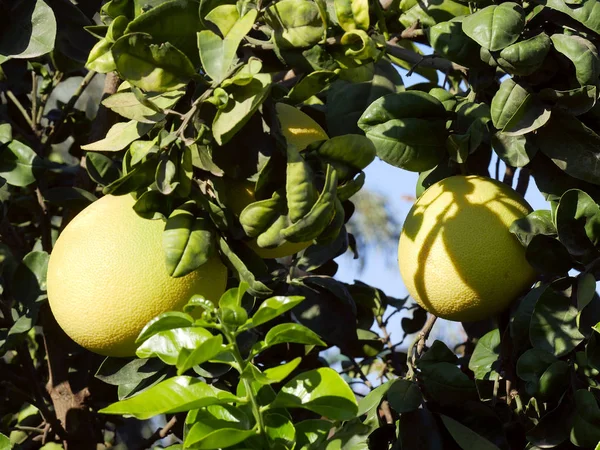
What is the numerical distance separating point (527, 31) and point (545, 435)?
480mm

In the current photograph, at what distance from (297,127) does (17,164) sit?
20.3 inches

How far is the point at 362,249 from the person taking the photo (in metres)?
3.51

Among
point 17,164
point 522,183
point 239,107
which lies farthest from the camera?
point 522,183

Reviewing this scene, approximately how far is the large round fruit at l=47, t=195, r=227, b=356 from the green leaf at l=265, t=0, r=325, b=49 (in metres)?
0.26

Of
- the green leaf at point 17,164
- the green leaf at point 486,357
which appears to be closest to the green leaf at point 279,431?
the green leaf at point 486,357

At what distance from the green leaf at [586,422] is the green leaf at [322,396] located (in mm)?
440

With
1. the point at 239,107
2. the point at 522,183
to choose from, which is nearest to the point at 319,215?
the point at 239,107

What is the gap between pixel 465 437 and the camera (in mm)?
1019

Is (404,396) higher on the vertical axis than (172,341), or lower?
lower

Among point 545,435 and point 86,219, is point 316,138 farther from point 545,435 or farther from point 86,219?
point 545,435

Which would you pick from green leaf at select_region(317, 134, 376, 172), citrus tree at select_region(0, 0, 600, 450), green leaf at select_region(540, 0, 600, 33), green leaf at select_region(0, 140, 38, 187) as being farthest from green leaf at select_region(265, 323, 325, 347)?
green leaf at select_region(0, 140, 38, 187)

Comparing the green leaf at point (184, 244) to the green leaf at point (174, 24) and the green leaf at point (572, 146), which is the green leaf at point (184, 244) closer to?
the green leaf at point (174, 24)

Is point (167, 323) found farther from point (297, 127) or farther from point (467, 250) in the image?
point (467, 250)

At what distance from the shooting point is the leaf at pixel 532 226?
3.47 feet
